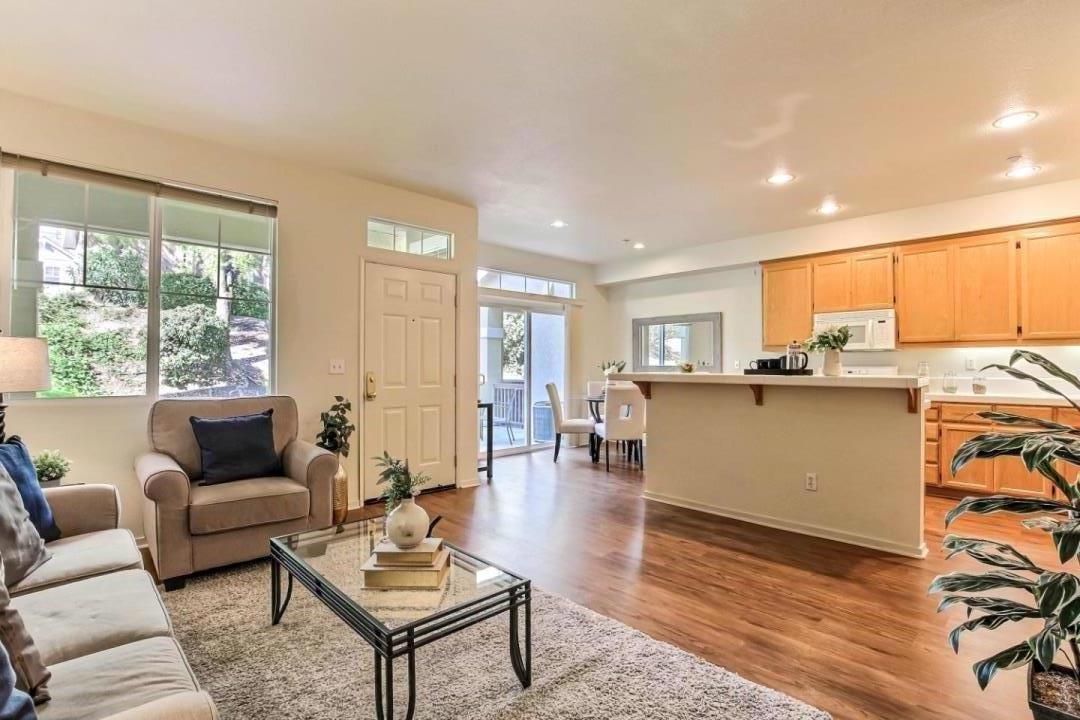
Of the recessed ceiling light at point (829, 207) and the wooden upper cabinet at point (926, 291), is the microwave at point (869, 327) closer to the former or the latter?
the wooden upper cabinet at point (926, 291)

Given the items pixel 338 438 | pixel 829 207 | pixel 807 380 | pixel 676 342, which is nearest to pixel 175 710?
pixel 338 438

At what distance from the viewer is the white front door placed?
4305 millimetres

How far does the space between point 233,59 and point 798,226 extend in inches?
209

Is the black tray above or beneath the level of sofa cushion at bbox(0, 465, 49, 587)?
above

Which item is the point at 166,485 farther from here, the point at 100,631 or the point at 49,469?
the point at 100,631

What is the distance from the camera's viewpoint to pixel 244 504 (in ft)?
9.10

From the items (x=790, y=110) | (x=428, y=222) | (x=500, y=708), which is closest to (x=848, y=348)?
(x=790, y=110)

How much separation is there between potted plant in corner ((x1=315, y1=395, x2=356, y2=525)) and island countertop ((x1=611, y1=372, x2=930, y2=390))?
2.23 metres

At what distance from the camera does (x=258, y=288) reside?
12.4ft

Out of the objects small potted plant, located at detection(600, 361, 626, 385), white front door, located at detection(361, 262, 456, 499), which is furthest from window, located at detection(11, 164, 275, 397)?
small potted plant, located at detection(600, 361, 626, 385)

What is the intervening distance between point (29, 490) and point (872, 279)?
6.41 meters

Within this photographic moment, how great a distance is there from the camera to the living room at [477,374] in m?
1.78

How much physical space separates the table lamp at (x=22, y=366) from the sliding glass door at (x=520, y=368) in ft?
13.9

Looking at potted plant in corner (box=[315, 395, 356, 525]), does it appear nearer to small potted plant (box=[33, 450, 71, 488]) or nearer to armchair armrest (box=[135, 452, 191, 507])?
armchair armrest (box=[135, 452, 191, 507])
